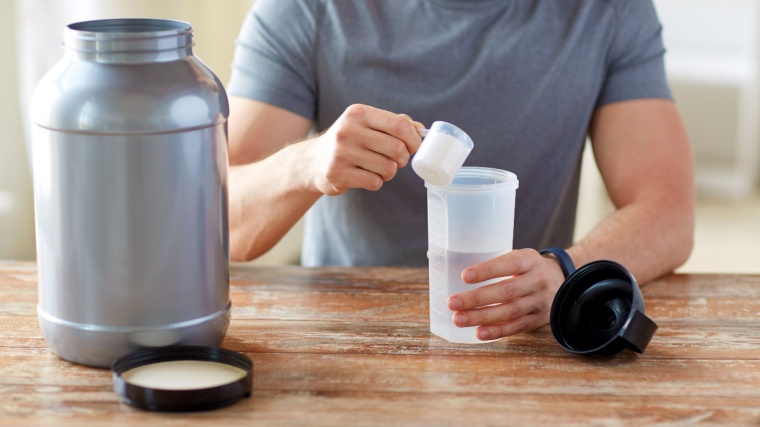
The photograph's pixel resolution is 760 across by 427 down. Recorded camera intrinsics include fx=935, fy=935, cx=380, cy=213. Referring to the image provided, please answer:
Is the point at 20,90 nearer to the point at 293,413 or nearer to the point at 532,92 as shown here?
the point at 532,92

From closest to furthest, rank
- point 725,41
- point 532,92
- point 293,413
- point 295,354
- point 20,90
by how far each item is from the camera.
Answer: point 293,413 < point 295,354 < point 532,92 < point 20,90 < point 725,41

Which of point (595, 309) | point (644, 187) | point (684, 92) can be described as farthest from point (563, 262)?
point (684, 92)

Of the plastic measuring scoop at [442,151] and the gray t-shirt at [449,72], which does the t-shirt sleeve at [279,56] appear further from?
the plastic measuring scoop at [442,151]

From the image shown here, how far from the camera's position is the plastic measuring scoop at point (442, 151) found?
97cm

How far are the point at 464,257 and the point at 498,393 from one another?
0.20 m

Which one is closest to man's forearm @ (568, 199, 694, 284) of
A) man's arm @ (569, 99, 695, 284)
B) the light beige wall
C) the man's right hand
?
man's arm @ (569, 99, 695, 284)

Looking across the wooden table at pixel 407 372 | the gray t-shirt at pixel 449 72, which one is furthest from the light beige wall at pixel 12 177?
the wooden table at pixel 407 372

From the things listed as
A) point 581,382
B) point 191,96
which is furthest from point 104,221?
point 581,382

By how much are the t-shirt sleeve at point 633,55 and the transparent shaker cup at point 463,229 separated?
694mm

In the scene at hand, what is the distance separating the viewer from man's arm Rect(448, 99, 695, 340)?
1091 millimetres

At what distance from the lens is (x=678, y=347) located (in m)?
1.09

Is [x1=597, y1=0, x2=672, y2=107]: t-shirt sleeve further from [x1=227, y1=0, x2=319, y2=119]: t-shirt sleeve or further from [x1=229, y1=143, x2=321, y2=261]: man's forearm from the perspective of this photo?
[x1=229, y1=143, x2=321, y2=261]: man's forearm

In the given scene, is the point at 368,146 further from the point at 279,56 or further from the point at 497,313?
the point at 279,56

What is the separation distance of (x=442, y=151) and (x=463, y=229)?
134 mm
